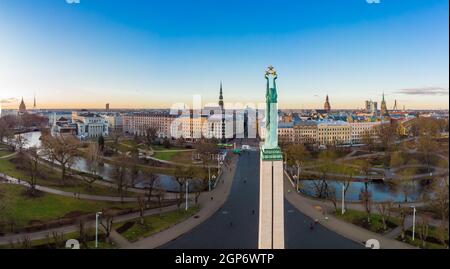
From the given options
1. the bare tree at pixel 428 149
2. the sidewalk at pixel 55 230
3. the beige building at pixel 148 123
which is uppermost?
the beige building at pixel 148 123

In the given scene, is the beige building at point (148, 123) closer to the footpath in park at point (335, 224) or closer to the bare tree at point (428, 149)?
the footpath in park at point (335, 224)

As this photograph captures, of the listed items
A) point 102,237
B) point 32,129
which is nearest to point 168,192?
point 102,237

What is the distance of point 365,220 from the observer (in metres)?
13.7

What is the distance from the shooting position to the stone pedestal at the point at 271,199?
22.1 ft

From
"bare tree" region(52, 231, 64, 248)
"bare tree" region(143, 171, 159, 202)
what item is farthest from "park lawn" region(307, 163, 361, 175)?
"bare tree" region(52, 231, 64, 248)

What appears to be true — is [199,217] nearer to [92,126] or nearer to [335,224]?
[335,224]

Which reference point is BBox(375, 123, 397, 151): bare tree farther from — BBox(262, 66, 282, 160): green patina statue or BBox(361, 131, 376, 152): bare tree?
BBox(262, 66, 282, 160): green patina statue

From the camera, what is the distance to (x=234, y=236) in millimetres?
12070

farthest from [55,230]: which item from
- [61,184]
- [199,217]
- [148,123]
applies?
[148,123]

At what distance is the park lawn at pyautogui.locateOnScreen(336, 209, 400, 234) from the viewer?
42.3ft

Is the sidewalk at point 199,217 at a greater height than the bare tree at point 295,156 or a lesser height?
lesser

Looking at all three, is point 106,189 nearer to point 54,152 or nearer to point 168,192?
point 168,192

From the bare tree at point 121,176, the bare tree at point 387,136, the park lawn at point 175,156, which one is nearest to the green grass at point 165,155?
the park lawn at point 175,156

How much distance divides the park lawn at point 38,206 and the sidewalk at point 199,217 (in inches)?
125
